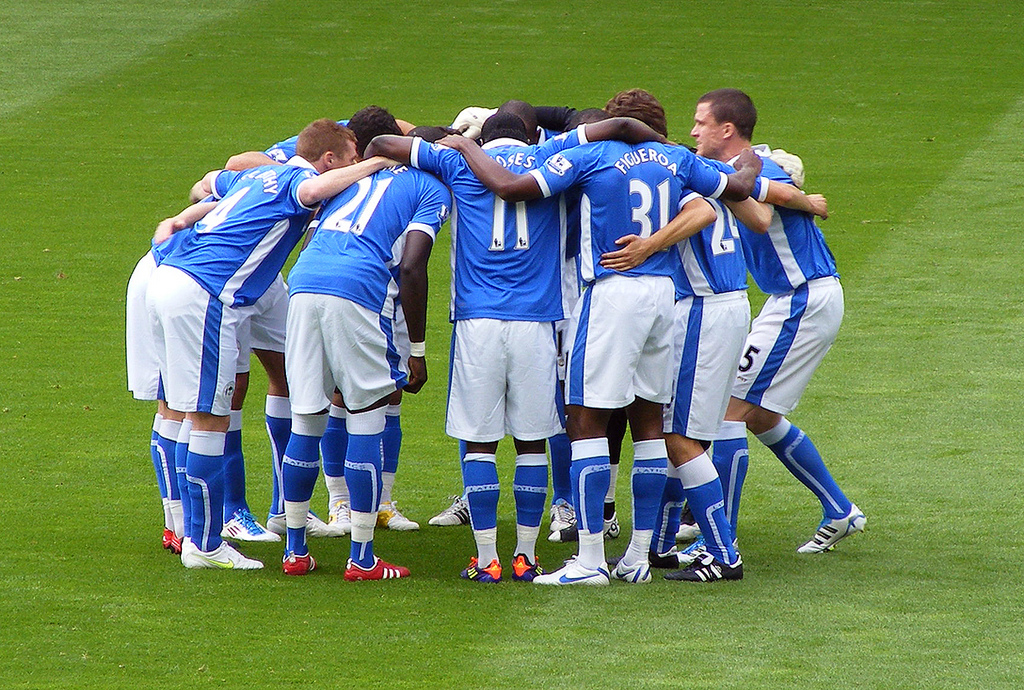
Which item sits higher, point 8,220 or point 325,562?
point 325,562

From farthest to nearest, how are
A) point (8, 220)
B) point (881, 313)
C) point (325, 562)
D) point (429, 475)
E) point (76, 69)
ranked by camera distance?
point (76, 69)
point (8, 220)
point (881, 313)
point (429, 475)
point (325, 562)

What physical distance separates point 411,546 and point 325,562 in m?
0.46

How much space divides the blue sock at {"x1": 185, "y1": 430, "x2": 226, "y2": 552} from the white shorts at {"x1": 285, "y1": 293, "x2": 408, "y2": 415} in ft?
1.36

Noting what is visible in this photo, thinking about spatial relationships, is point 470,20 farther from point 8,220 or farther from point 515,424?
point 515,424

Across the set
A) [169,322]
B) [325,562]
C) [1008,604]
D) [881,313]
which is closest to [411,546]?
[325,562]

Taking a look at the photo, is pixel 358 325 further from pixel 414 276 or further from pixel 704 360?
pixel 704 360

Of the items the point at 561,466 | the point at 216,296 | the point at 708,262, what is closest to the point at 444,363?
the point at 561,466

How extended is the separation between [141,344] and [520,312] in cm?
185

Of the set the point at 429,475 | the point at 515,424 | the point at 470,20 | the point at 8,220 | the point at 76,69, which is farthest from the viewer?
the point at 470,20

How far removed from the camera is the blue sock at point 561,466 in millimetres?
6562

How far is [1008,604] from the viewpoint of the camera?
523 centimetres

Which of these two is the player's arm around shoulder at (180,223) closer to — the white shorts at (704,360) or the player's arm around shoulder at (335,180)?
the player's arm around shoulder at (335,180)

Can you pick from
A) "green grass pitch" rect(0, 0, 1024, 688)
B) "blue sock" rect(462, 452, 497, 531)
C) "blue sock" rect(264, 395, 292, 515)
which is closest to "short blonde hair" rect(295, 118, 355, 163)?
"blue sock" rect(264, 395, 292, 515)

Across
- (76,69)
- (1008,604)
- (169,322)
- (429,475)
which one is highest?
(169,322)
